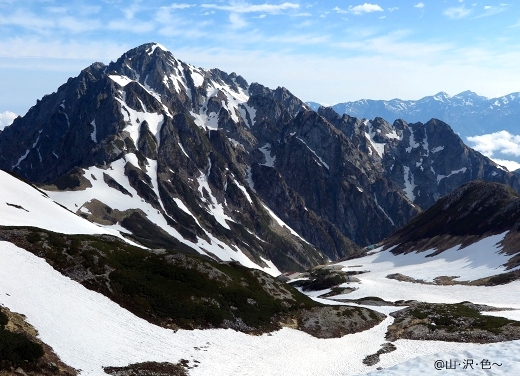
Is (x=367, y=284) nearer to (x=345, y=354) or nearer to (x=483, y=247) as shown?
(x=483, y=247)

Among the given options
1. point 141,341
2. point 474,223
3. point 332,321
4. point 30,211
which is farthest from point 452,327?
point 474,223

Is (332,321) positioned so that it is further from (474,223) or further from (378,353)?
(474,223)

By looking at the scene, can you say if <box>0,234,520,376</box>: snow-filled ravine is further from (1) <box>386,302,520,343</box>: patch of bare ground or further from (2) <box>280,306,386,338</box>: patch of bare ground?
(1) <box>386,302,520,343</box>: patch of bare ground

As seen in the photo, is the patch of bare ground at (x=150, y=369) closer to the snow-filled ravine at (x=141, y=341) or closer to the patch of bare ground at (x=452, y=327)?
the snow-filled ravine at (x=141, y=341)

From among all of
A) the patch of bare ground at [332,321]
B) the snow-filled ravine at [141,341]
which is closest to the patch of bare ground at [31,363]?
the snow-filled ravine at [141,341]

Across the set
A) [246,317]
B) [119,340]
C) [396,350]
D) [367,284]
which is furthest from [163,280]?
[367,284]
